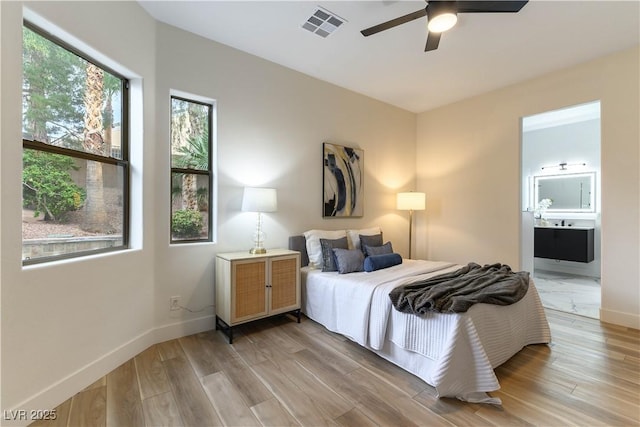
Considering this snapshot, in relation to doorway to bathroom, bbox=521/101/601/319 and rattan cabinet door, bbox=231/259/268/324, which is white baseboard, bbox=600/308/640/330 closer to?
doorway to bathroom, bbox=521/101/601/319

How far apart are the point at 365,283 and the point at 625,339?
252 centimetres

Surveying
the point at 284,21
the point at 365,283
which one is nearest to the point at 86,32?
the point at 284,21

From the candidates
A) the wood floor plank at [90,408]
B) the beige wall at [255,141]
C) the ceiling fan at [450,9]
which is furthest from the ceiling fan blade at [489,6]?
the wood floor plank at [90,408]

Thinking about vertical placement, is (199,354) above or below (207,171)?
below

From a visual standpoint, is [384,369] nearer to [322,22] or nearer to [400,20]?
[400,20]

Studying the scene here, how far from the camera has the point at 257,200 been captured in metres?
2.82

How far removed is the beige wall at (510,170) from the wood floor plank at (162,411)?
406 centimetres

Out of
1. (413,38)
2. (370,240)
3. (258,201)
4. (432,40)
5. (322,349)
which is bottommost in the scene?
(322,349)

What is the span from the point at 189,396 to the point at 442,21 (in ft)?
10.4

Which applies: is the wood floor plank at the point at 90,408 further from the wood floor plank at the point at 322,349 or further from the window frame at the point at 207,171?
the wood floor plank at the point at 322,349

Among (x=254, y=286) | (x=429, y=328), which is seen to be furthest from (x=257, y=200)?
(x=429, y=328)

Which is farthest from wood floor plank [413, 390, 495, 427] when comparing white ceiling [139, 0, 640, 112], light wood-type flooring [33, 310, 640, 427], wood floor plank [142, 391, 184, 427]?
white ceiling [139, 0, 640, 112]

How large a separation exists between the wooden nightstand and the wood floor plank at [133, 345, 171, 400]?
0.59 metres

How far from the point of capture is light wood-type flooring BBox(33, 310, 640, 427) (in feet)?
5.38
